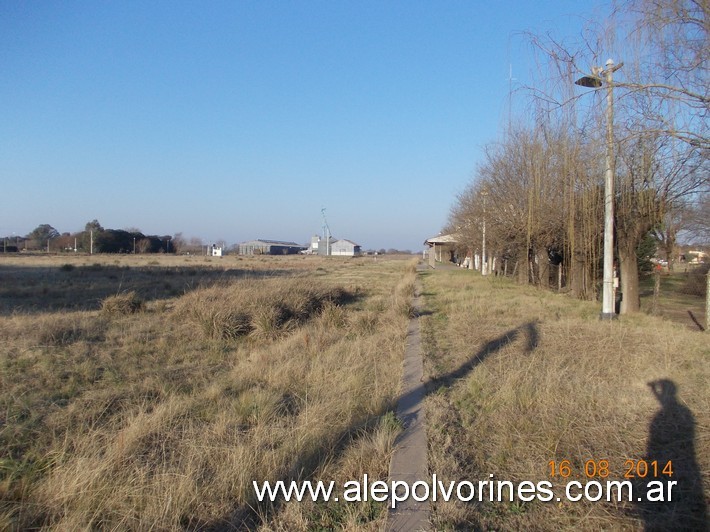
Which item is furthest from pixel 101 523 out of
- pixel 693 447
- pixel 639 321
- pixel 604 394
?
pixel 639 321

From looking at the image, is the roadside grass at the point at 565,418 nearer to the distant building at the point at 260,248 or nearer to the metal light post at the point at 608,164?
the metal light post at the point at 608,164

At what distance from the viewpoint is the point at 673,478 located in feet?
13.7

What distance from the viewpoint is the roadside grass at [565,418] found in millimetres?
3766

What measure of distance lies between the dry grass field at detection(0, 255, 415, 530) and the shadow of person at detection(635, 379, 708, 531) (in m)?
1.94

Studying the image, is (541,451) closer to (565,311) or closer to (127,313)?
(565,311)

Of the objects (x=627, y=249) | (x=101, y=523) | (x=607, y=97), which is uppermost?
(x=607, y=97)

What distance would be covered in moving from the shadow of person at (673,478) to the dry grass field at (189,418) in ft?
6.37

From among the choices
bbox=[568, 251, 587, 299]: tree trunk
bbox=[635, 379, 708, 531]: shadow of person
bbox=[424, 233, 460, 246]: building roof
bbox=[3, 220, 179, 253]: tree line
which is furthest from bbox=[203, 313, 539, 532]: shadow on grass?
bbox=[3, 220, 179, 253]: tree line

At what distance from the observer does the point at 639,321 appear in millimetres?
12531

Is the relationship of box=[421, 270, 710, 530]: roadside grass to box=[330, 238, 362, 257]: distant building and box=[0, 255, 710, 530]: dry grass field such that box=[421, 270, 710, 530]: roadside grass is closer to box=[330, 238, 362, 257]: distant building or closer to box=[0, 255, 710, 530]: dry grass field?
box=[0, 255, 710, 530]: dry grass field

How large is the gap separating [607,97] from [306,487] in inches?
234

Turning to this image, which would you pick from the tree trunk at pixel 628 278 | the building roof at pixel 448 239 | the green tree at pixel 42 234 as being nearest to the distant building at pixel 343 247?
the green tree at pixel 42 234

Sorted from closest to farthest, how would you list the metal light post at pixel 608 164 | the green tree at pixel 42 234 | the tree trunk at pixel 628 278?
the metal light post at pixel 608 164
the tree trunk at pixel 628 278
the green tree at pixel 42 234

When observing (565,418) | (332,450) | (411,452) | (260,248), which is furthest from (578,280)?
(260,248)
